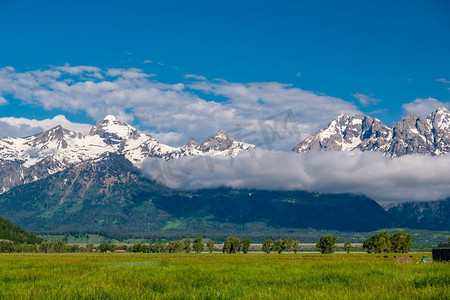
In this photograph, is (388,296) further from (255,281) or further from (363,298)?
(255,281)

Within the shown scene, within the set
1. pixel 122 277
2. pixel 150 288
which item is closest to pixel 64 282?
pixel 122 277

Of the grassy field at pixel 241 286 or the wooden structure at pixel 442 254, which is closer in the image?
the grassy field at pixel 241 286

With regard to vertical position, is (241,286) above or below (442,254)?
above

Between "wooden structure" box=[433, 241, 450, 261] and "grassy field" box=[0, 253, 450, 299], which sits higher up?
"grassy field" box=[0, 253, 450, 299]

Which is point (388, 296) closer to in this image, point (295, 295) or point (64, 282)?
point (295, 295)

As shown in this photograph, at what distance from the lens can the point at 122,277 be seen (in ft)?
87.5

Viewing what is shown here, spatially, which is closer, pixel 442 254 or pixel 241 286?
pixel 241 286

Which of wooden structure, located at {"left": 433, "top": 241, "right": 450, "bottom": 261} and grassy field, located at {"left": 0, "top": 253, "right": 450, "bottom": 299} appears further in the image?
wooden structure, located at {"left": 433, "top": 241, "right": 450, "bottom": 261}

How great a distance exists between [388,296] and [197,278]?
469 inches

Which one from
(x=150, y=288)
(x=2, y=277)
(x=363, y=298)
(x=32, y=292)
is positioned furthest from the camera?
(x=2, y=277)

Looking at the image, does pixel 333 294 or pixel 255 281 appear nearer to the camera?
pixel 333 294

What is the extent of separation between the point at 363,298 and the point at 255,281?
890 cm

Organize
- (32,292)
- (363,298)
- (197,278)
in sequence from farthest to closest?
1. (197,278)
2. (32,292)
3. (363,298)

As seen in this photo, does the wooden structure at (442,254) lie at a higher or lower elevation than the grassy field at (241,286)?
lower
